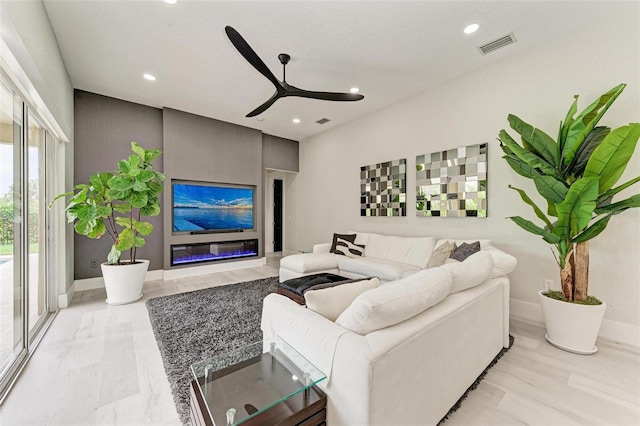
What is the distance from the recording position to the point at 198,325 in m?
2.71

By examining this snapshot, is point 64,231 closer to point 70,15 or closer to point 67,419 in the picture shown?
point 70,15

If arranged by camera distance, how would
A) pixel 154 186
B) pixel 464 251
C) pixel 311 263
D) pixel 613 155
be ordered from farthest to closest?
pixel 311 263 < pixel 154 186 < pixel 464 251 < pixel 613 155

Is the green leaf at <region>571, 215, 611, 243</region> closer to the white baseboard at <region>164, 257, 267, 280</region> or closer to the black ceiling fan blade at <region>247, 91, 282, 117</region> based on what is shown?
the black ceiling fan blade at <region>247, 91, 282, 117</region>

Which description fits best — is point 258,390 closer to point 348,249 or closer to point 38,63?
point 38,63

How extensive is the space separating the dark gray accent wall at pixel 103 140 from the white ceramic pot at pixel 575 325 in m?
5.37

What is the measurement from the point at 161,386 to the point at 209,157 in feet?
13.5

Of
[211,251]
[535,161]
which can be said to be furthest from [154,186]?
[535,161]

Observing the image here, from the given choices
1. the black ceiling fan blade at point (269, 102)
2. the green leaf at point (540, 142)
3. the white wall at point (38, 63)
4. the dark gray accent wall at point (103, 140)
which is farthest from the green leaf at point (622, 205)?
the dark gray accent wall at point (103, 140)

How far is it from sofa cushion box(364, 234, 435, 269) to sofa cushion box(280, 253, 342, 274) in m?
0.62

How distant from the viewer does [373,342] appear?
3.57 ft

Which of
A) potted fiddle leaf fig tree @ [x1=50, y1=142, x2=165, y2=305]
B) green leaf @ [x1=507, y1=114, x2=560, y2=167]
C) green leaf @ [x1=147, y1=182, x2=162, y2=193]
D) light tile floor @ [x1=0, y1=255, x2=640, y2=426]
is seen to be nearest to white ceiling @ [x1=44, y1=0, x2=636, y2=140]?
green leaf @ [x1=507, y1=114, x2=560, y2=167]

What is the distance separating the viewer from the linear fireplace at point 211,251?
4.80 metres

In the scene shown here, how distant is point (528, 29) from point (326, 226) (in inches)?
165

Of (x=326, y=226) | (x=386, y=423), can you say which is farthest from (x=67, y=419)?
(x=326, y=226)
